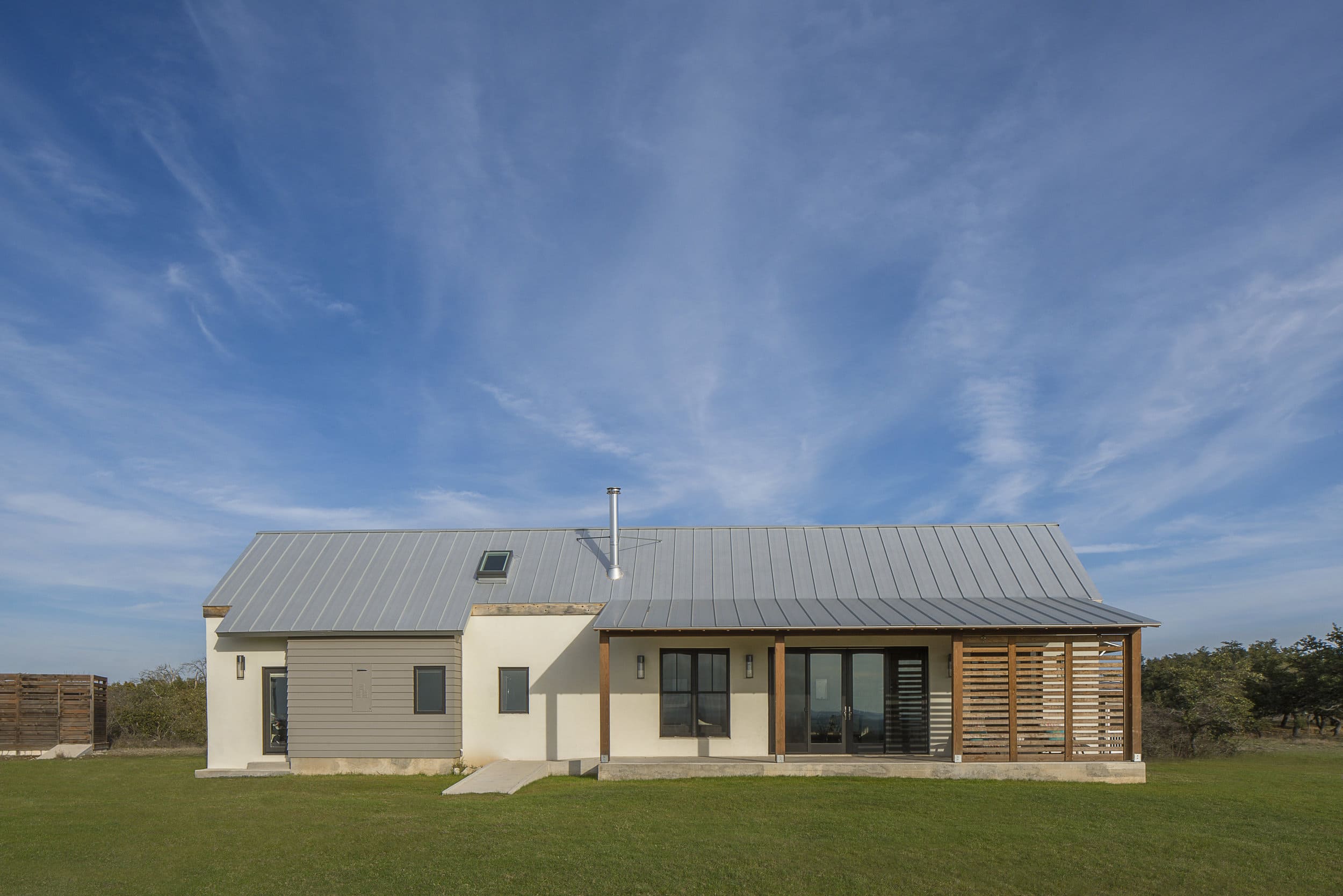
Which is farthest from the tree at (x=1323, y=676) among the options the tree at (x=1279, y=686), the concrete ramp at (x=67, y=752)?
the concrete ramp at (x=67, y=752)

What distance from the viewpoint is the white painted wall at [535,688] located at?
53.8ft

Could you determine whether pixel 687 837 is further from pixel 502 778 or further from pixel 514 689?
pixel 514 689

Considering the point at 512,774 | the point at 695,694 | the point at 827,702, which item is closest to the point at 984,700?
the point at 827,702

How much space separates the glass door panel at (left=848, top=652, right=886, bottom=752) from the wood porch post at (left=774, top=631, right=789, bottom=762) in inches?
73.8

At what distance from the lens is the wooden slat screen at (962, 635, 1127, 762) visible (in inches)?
570

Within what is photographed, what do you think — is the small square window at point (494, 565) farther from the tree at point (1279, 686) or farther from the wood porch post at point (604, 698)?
the tree at point (1279, 686)

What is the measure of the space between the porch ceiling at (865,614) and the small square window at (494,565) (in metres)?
2.26

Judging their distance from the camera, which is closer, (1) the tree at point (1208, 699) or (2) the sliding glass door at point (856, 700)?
(2) the sliding glass door at point (856, 700)

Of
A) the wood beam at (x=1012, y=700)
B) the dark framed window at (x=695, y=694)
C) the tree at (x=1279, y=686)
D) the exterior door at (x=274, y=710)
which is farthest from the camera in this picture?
the tree at (x=1279, y=686)

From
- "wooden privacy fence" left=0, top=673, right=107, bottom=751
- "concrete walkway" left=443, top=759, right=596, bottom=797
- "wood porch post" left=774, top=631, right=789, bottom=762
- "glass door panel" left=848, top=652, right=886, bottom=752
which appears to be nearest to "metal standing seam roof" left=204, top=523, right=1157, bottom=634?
"wood porch post" left=774, top=631, right=789, bottom=762

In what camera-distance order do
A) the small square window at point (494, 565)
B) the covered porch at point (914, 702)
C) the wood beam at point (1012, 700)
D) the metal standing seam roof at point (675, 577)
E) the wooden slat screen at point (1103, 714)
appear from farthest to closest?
the small square window at point (494, 565), the metal standing seam roof at point (675, 577), the wooden slat screen at point (1103, 714), the wood beam at point (1012, 700), the covered porch at point (914, 702)

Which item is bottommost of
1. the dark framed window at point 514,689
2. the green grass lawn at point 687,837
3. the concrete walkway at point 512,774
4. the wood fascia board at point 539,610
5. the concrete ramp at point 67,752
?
the concrete ramp at point 67,752

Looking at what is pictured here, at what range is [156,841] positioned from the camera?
1022 centimetres

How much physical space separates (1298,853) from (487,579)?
12.7 meters
